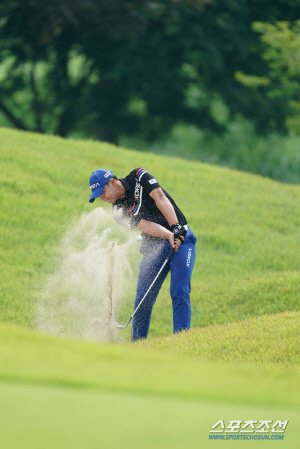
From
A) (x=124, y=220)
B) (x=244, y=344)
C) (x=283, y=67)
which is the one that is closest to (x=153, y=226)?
(x=124, y=220)

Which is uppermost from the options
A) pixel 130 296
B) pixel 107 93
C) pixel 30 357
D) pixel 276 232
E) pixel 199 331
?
pixel 30 357

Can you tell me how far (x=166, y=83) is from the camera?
26359mm

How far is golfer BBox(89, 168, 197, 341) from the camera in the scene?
675cm

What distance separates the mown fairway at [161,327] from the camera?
2941mm

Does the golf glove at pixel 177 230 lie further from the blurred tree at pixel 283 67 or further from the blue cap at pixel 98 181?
the blurred tree at pixel 283 67

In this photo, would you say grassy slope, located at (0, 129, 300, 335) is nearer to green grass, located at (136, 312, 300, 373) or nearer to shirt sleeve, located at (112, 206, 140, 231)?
green grass, located at (136, 312, 300, 373)

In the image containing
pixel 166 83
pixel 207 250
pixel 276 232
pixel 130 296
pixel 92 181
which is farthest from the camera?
pixel 166 83

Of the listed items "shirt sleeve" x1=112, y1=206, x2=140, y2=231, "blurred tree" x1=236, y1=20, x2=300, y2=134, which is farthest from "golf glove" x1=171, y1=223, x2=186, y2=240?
"blurred tree" x1=236, y1=20, x2=300, y2=134

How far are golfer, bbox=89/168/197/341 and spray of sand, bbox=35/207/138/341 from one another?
28.3 inches

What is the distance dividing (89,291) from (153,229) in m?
1.94

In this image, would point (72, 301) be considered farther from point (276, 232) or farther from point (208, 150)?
point (208, 150)

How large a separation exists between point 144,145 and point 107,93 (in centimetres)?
321

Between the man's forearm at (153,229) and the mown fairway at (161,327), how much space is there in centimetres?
117

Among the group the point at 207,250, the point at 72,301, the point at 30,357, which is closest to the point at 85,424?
the point at 30,357
